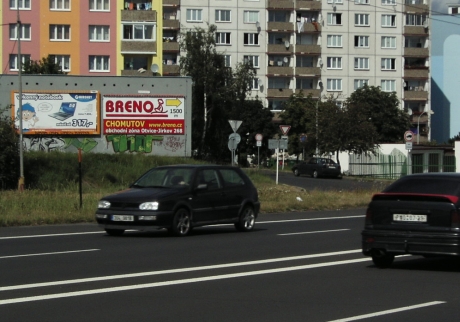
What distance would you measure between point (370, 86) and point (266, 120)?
12.3 metres

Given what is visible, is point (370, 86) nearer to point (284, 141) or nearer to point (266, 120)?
point (266, 120)

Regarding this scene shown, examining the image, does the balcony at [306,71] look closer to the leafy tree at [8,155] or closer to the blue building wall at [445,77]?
the blue building wall at [445,77]

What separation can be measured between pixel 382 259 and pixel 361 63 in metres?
90.4

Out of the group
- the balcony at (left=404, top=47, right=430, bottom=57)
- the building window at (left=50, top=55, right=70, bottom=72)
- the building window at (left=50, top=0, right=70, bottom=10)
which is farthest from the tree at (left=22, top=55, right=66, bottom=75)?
the balcony at (left=404, top=47, right=430, bottom=57)

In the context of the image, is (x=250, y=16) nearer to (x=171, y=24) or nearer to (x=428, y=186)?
(x=171, y=24)

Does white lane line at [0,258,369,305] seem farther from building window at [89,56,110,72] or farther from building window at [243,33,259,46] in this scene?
building window at [243,33,259,46]

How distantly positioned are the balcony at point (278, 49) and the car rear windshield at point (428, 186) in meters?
87.1

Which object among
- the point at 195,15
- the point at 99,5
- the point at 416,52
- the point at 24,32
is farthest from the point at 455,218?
the point at 416,52

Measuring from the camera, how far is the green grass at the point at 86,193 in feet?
80.5

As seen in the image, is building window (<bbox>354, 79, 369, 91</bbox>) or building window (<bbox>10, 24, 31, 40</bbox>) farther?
building window (<bbox>354, 79, 369, 91</bbox>)

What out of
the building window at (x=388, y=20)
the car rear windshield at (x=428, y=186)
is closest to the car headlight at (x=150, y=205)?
the car rear windshield at (x=428, y=186)

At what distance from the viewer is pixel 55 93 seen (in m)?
50.4

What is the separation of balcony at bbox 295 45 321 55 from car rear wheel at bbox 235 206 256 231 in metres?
80.6

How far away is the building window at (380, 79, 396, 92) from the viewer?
103m
